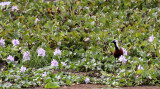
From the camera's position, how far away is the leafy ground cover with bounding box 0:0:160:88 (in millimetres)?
5391

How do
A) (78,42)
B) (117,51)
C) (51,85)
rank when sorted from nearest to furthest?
(51,85) < (117,51) < (78,42)

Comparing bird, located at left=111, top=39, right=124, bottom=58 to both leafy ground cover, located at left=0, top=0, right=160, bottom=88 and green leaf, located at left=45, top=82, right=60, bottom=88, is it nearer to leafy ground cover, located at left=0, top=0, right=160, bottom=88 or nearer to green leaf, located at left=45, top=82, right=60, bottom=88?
leafy ground cover, located at left=0, top=0, right=160, bottom=88

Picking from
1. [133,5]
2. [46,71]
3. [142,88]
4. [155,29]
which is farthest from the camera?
[133,5]

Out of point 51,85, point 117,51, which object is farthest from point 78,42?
point 51,85

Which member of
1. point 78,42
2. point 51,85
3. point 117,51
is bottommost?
point 51,85

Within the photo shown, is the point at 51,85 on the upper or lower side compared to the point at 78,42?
lower

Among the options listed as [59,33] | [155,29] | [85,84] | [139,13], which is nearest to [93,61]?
[85,84]

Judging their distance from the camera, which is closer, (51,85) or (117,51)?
(51,85)

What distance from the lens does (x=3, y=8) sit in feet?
28.0

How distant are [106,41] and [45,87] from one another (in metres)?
2.59

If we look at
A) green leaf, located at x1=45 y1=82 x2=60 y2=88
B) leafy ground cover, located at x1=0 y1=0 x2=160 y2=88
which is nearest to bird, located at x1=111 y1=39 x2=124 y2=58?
leafy ground cover, located at x1=0 y1=0 x2=160 y2=88

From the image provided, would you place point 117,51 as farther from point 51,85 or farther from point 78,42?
point 51,85

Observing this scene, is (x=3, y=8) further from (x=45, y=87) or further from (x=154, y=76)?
(x=154, y=76)

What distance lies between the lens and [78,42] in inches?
273
